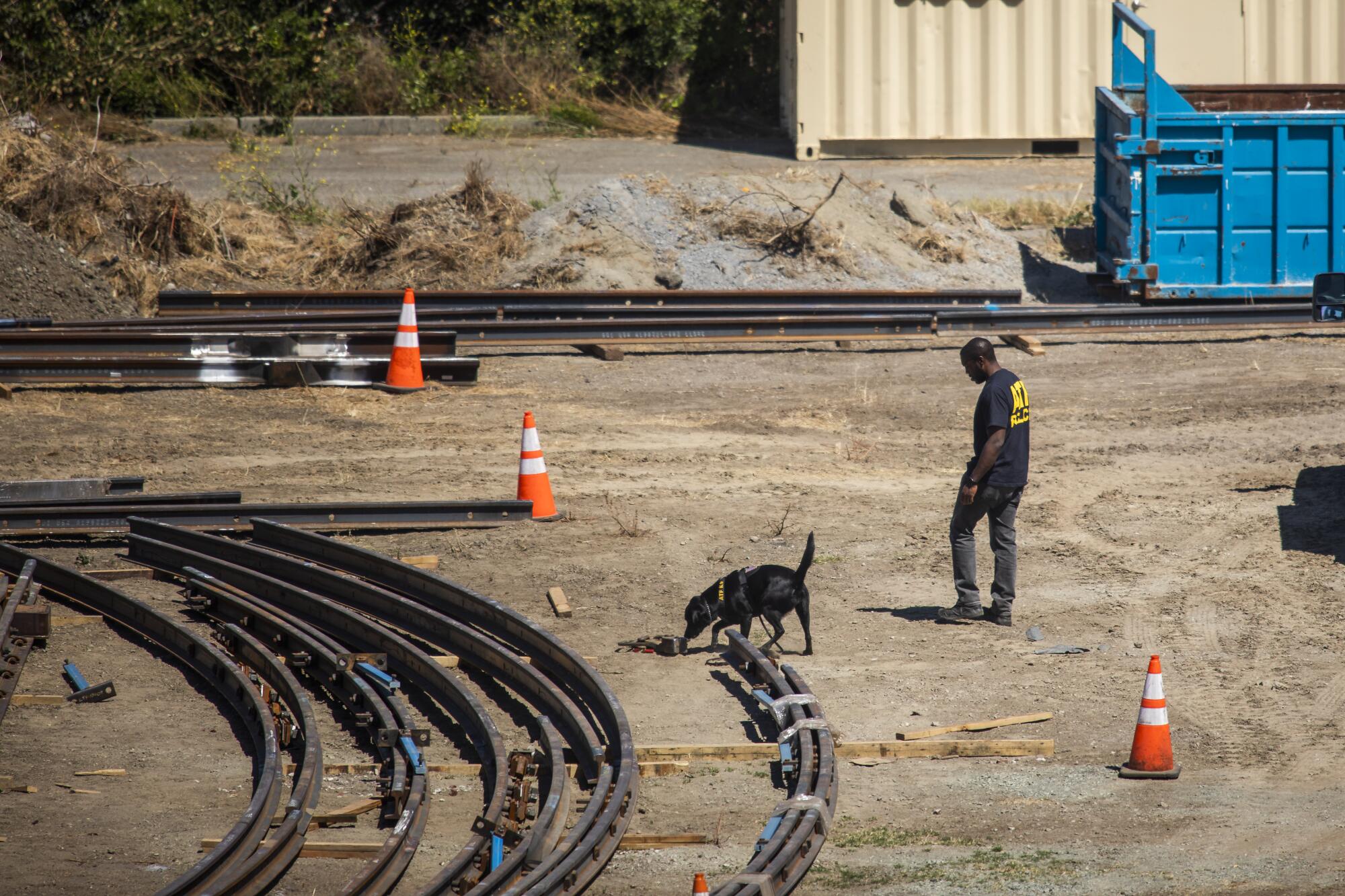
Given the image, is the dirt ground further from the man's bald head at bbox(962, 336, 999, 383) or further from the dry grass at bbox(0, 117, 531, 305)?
the dry grass at bbox(0, 117, 531, 305)

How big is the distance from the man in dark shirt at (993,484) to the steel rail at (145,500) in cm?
503

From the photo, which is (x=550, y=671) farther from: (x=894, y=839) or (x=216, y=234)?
(x=216, y=234)

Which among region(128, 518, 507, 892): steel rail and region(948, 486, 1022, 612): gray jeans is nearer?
region(128, 518, 507, 892): steel rail

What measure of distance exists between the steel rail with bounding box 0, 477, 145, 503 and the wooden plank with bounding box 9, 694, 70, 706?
3046mm

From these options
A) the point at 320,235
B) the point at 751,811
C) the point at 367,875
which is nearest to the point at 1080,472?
the point at 751,811

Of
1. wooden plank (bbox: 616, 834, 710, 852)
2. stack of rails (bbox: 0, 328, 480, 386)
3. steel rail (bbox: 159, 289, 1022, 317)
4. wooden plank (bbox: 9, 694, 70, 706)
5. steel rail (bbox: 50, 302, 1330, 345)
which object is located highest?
steel rail (bbox: 159, 289, 1022, 317)

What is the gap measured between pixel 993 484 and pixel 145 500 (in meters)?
5.84

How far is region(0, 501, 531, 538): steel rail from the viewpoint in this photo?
10.3m

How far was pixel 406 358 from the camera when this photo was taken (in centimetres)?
1377

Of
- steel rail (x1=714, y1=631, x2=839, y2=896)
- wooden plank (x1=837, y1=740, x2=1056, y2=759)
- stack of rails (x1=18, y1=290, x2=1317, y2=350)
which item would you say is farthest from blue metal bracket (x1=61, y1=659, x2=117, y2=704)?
stack of rails (x1=18, y1=290, x2=1317, y2=350)

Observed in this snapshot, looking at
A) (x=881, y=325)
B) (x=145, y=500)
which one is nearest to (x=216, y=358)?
(x=145, y=500)

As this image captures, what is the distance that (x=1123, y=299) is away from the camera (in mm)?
17469

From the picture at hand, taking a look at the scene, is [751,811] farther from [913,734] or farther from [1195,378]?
[1195,378]

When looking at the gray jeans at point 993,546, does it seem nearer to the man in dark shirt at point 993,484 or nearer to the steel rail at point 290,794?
the man in dark shirt at point 993,484
